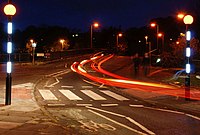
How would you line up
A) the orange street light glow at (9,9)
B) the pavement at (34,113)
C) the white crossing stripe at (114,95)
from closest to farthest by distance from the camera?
the pavement at (34,113) < the orange street light glow at (9,9) < the white crossing stripe at (114,95)

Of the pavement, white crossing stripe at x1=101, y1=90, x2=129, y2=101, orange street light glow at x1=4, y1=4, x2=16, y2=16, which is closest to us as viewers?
the pavement

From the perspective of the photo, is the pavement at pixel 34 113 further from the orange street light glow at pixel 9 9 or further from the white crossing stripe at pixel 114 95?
the orange street light glow at pixel 9 9

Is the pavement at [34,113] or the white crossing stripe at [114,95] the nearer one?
the pavement at [34,113]

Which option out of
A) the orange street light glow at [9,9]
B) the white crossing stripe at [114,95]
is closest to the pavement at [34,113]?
the white crossing stripe at [114,95]

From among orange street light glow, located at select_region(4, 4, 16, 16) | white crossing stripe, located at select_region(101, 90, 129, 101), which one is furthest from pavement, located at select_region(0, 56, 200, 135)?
orange street light glow, located at select_region(4, 4, 16, 16)

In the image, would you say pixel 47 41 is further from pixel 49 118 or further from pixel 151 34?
pixel 49 118

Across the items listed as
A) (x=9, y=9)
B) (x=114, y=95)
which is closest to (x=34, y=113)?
(x=9, y=9)

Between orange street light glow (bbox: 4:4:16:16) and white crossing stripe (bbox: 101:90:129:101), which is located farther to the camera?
white crossing stripe (bbox: 101:90:129:101)

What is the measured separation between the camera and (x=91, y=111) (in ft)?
48.5

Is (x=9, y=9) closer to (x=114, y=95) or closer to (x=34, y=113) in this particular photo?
(x=34, y=113)

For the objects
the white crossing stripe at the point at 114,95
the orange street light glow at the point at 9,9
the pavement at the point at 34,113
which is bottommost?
the white crossing stripe at the point at 114,95

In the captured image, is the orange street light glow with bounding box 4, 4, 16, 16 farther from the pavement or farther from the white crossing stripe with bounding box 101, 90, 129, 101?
the white crossing stripe with bounding box 101, 90, 129, 101

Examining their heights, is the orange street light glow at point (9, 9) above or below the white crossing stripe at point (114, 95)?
above

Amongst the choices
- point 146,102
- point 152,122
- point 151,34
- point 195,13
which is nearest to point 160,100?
point 146,102
